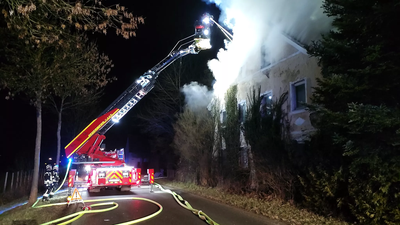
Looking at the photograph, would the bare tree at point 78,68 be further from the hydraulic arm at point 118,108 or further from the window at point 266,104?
the window at point 266,104

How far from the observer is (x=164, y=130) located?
Result: 2688 cm

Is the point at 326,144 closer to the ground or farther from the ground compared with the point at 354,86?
closer to the ground

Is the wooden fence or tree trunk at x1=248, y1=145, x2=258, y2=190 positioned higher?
tree trunk at x1=248, y1=145, x2=258, y2=190

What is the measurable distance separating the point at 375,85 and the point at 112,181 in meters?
10.7

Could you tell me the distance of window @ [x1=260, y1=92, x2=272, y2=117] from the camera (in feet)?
41.2

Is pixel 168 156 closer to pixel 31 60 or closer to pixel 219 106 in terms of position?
pixel 219 106

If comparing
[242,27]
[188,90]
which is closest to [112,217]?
[242,27]

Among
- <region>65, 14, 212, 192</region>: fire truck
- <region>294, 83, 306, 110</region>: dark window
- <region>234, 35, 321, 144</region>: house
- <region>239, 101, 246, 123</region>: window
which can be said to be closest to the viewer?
<region>234, 35, 321, 144</region>: house

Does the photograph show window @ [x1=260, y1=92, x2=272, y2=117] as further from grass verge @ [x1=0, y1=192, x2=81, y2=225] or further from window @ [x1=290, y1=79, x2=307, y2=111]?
grass verge @ [x1=0, y1=192, x2=81, y2=225]

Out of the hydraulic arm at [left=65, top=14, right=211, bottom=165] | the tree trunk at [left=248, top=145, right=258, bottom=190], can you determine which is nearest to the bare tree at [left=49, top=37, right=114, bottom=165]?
the hydraulic arm at [left=65, top=14, right=211, bottom=165]

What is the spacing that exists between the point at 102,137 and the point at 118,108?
1690mm

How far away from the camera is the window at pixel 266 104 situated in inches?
495

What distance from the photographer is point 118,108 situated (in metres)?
13.4

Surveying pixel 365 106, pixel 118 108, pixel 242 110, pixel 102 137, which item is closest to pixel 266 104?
pixel 242 110
